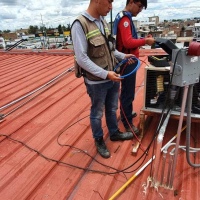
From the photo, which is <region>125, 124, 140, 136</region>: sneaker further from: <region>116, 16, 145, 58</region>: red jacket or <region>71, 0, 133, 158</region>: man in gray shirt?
<region>116, 16, 145, 58</region>: red jacket

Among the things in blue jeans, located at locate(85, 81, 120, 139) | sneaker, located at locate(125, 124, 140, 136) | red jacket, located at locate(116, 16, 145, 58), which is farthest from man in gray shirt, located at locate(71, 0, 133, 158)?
sneaker, located at locate(125, 124, 140, 136)

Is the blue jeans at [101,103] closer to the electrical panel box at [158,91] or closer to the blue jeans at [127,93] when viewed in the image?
the blue jeans at [127,93]

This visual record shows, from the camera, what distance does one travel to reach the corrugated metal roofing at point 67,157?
1.62 m

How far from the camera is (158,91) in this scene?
208cm

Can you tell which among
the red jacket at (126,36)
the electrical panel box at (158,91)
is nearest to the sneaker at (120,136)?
the electrical panel box at (158,91)

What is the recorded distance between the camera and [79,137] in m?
2.34

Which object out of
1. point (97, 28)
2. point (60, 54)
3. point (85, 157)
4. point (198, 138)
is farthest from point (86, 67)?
point (60, 54)

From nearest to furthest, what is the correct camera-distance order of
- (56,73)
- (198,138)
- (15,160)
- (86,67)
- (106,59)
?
1. (86,67)
2. (106,59)
3. (15,160)
4. (198,138)
5. (56,73)

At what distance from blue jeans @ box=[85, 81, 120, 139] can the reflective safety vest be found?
11 centimetres

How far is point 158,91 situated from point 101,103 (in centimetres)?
62

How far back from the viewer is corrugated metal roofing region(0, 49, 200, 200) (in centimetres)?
162

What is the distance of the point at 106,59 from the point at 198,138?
1.30m

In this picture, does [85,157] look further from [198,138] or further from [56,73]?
[56,73]

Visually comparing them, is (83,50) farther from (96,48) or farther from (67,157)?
(67,157)
